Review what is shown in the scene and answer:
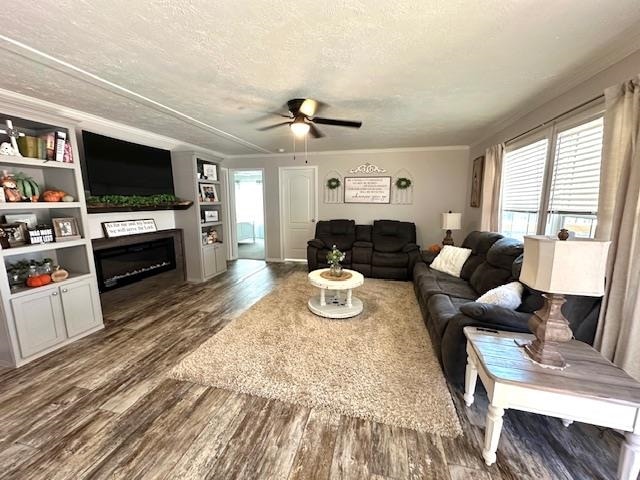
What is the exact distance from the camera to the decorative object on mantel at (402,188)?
5.09 m

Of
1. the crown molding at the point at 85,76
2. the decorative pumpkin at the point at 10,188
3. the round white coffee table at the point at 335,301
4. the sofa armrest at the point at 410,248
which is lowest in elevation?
the round white coffee table at the point at 335,301

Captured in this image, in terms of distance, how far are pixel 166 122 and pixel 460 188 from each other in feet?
16.3

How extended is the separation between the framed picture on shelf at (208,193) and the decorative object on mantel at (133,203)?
15.6 inches

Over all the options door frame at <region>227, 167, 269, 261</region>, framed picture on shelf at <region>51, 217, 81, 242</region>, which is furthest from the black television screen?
door frame at <region>227, 167, 269, 261</region>

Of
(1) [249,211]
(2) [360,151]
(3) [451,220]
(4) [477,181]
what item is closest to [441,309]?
(3) [451,220]

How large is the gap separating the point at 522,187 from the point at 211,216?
15.6ft

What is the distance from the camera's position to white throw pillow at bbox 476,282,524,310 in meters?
1.92

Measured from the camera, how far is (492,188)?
3518 mm

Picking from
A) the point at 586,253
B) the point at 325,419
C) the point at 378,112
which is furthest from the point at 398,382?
the point at 378,112

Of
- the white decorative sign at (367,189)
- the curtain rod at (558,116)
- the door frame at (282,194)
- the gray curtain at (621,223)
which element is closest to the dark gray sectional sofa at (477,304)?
the gray curtain at (621,223)

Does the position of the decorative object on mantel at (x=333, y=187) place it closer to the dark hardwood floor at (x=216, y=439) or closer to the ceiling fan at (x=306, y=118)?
the ceiling fan at (x=306, y=118)

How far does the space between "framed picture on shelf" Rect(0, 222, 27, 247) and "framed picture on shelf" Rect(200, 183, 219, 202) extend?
92.7 inches

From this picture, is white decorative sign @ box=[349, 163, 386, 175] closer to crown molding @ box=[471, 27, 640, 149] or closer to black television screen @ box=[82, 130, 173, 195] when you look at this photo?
crown molding @ box=[471, 27, 640, 149]

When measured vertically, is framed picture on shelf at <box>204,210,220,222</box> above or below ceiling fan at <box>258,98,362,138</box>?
below
